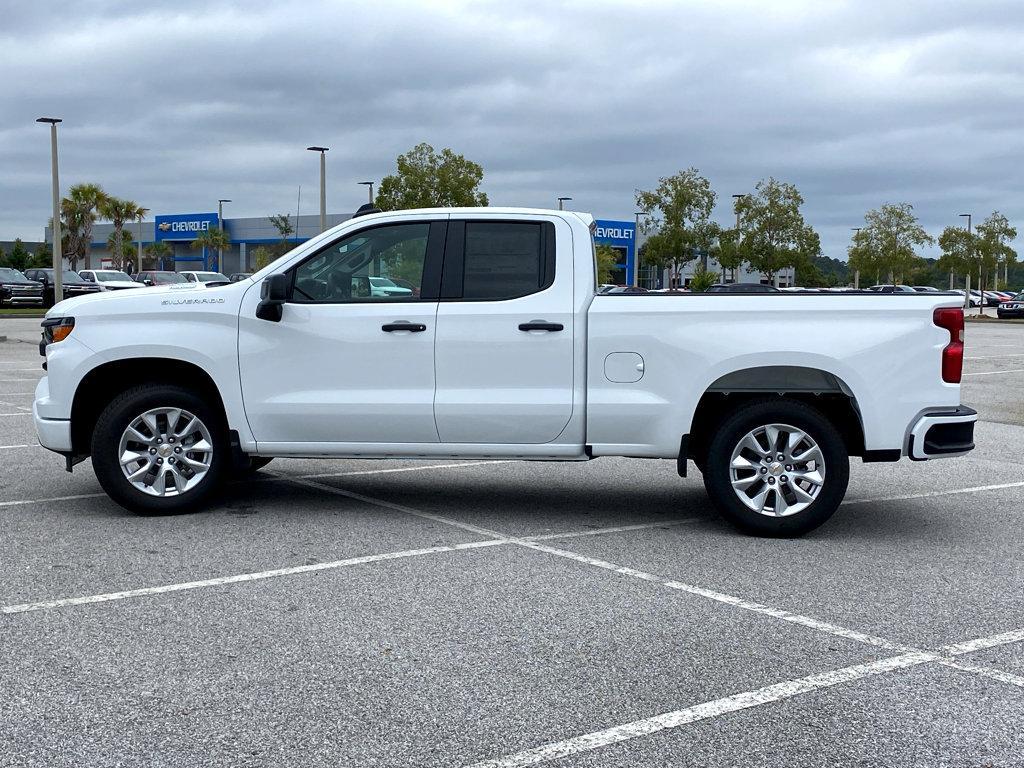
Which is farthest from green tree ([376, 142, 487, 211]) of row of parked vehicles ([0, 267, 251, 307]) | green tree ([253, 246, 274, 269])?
green tree ([253, 246, 274, 269])

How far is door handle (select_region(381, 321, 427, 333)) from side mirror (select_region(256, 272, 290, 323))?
25.9 inches

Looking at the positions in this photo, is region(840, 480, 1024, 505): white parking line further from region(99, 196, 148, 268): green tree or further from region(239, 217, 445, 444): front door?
region(99, 196, 148, 268): green tree

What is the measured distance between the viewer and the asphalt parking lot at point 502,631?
401cm

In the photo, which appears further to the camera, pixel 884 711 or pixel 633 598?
pixel 633 598

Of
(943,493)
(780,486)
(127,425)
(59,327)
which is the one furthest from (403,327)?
(943,493)

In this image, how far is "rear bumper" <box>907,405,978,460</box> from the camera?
23.3 feet

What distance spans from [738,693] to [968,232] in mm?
71720

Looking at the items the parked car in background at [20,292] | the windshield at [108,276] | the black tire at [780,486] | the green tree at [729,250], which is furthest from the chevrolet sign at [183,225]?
the black tire at [780,486]

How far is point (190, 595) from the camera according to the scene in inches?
228

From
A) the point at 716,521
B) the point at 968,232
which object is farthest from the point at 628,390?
the point at 968,232

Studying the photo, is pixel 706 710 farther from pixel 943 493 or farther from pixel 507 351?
pixel 943 493

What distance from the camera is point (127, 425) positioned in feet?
25.0

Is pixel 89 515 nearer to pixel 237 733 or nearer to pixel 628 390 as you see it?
pixel 628 390

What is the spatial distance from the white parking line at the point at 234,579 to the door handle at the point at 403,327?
137cm
